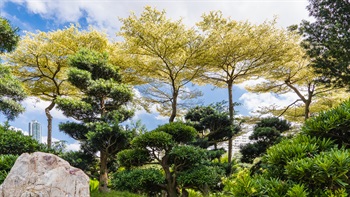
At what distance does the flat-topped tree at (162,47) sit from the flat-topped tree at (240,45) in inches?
19.0

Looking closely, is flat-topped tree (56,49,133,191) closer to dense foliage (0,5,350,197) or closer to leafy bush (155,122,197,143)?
dense foliage (0,5,350,197)

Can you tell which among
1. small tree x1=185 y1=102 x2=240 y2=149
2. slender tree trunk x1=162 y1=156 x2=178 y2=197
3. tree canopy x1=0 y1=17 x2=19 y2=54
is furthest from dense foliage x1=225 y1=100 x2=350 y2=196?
small tree x1=185 y1=102 x2=240 y2=149

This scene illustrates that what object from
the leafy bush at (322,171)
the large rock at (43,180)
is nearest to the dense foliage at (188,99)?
the leafy bush at (322,171)

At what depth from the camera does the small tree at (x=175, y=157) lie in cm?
501

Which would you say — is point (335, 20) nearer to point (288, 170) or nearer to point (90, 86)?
point (90, 86)

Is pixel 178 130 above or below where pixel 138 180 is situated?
above

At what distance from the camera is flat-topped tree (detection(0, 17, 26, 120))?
14.9ft

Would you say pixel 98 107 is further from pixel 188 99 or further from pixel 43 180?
pixel 188 99

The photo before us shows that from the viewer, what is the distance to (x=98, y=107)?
6934 millimetres

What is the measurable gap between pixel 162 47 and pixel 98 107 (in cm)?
315

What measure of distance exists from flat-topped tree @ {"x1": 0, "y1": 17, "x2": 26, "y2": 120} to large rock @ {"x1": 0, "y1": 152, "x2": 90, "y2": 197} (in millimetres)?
2601

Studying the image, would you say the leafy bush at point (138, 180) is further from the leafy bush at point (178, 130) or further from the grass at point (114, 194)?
the leafy bush at point (178, 130)

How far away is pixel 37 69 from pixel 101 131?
7.68m

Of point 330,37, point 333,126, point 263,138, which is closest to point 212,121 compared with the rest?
point 263,138
